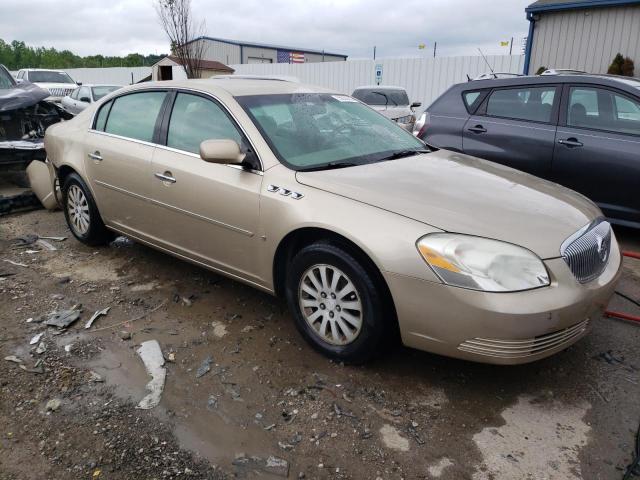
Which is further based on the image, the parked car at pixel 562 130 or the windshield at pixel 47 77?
the windshield at pixel 47 77

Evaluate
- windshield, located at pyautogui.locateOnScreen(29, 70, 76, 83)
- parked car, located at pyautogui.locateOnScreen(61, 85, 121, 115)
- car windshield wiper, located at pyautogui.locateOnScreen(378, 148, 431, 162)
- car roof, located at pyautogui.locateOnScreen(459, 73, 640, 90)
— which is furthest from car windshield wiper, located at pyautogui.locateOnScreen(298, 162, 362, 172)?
windshield, located at pyautogui.locateOnScreen(29, 70, 76, 83)

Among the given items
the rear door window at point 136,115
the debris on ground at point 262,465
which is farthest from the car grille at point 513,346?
the rear door window at point 136,115

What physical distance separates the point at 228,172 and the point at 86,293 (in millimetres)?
1644

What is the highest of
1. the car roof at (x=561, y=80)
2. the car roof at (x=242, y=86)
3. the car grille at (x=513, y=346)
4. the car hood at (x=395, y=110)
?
the car roof at (x=561, y=80)

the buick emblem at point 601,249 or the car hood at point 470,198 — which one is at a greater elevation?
the car hood at point 470,198

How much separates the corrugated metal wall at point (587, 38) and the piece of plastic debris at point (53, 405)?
1439 centimetres

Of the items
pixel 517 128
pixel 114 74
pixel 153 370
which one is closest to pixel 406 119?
pixel 517 128

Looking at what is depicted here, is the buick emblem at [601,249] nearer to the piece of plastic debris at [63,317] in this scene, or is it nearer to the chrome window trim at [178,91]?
the chrome window trim at [178,91]

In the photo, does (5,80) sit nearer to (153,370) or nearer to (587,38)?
(153,370)

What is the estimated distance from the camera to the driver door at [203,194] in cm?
334

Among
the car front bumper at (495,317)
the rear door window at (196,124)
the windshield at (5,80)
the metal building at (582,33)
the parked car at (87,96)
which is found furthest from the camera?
the parked car at (87,96)

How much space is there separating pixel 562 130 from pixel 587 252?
285 centimetres

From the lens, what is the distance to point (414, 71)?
18875mm

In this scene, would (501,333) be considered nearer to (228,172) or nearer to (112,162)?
(228,172)
